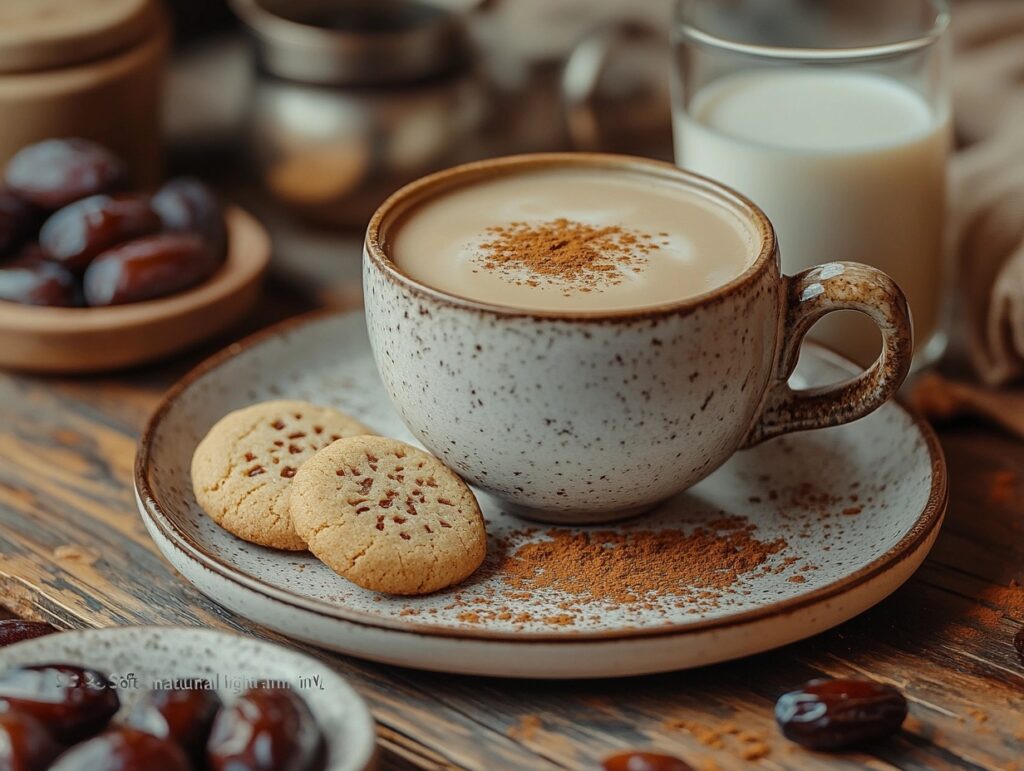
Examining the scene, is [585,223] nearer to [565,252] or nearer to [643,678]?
[565,252]

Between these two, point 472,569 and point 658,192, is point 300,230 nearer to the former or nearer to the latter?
point 658,192

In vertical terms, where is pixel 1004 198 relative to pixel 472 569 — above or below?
above

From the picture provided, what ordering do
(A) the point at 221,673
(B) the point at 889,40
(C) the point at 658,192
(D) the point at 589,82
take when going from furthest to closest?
(D) the point at 589,82 → (B) the point at 889,40 → (C) the point at 658,192 → (A) the point at 221,673

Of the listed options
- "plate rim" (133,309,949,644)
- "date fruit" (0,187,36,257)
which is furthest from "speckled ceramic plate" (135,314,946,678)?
"date fruit" (0,187,36,257)

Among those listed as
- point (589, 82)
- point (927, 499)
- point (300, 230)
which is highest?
point (589, 82)

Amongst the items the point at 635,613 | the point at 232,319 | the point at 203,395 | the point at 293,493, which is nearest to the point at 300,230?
the point at 232,319

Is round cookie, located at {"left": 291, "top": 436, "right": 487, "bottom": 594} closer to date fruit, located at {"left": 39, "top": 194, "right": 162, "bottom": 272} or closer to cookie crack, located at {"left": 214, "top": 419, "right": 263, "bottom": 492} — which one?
cookie crack, located at {"left": 214, "top": 419, "right": 263, "bottom": 492}

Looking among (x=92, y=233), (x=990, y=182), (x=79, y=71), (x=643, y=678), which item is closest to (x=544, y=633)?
(x=643, y=678)
